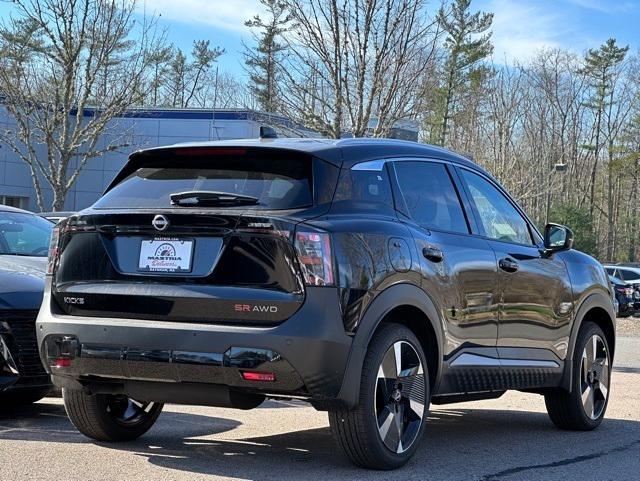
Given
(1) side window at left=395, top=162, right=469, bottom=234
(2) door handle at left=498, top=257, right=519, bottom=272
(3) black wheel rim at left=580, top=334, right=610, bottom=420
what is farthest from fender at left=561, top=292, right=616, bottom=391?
(1) side window at left=395, top=162, right=469, bottom=234

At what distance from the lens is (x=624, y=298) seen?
98.7 feet

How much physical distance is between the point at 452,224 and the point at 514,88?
3648cm

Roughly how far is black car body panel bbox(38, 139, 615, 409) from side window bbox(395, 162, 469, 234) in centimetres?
2

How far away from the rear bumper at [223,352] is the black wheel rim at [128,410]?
96cm

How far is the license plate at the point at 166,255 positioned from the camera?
204 inches

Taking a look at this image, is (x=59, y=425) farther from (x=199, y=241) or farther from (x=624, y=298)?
(x=624, y=298)

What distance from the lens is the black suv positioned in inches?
197

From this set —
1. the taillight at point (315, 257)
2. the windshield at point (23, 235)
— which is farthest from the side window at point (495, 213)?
the windshield at point (23, 235)

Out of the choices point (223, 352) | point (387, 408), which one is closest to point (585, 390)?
point (387, 408)

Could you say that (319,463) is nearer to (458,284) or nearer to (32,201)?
(458,284)

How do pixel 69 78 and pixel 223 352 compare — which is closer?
pixel 223 352

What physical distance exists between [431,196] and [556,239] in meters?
1.58

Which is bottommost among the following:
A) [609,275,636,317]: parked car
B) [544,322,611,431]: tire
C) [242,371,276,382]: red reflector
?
[609,275,636,317]: parked car

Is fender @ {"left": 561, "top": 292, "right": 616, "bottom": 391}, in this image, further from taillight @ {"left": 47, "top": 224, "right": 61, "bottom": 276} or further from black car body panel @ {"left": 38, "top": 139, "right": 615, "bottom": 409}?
taillight @ {"left": 47, "top": 224, "right": 61, "bottom": 276}
